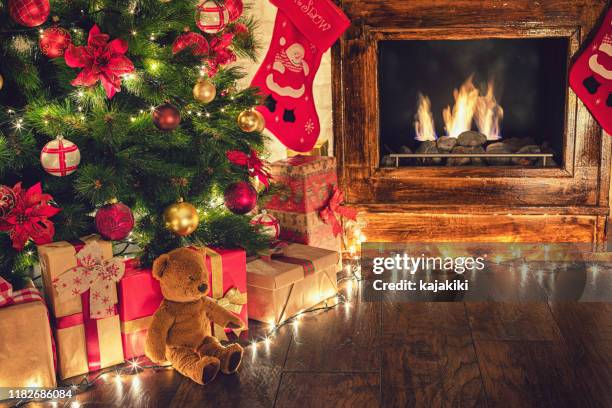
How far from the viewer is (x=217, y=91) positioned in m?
2.12

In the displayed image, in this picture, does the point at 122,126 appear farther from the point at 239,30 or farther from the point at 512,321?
the point at 512,321

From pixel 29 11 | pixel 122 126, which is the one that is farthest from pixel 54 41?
pixel 122 126

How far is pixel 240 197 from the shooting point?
79.3 inches

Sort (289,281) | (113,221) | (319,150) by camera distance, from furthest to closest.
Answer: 1. (319,150)
2. (289,281)
3. (113,221)

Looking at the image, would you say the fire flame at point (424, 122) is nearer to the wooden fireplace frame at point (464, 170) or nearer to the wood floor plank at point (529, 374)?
the wooden fireplace frame at point (464, 170)

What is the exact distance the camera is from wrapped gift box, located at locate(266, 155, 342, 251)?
2357mm

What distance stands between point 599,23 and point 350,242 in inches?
51.0

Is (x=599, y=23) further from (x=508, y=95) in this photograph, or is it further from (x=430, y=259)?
(x=430, y=259)

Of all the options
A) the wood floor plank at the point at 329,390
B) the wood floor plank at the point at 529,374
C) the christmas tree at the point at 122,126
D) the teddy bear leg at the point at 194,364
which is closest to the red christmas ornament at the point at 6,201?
the christmas tree at the point at 122,126

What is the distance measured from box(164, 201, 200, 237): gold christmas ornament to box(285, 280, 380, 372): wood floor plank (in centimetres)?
44

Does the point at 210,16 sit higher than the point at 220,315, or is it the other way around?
the point at 210,16

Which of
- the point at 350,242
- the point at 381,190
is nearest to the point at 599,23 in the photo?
the point at 381,190

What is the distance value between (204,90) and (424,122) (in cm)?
144

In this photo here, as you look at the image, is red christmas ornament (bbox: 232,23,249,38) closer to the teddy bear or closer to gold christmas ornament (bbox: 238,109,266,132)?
gold christmas ornament (bbox: 238,109,266,132)
